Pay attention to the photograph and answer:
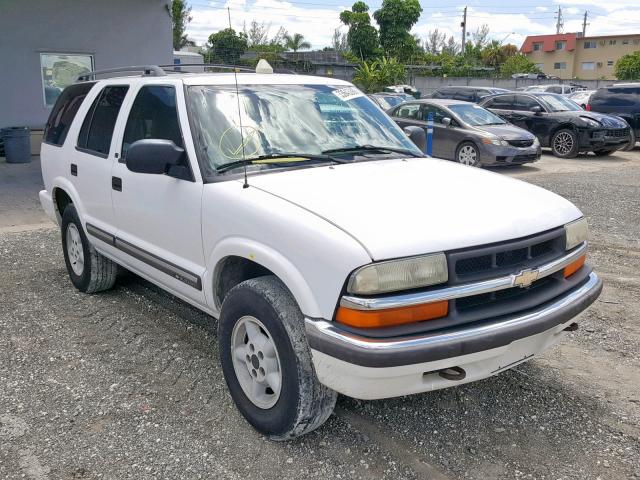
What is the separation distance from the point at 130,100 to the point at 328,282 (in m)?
2.55

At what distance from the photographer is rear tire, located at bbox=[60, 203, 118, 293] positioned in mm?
5105

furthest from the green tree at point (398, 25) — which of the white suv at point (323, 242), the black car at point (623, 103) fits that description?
the white suv at point (323, 242)

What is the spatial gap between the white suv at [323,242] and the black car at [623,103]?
14.2m

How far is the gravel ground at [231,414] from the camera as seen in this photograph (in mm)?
2965

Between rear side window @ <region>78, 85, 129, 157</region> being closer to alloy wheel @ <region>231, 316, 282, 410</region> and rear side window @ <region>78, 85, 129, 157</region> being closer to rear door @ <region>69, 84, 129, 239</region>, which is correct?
rear door @ <region>69, 84, 129, 239</region>

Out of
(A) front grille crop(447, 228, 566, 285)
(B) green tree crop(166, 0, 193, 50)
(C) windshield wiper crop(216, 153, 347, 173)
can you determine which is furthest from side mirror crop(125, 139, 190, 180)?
(B) green tree crop(166, 0, 193, 50)

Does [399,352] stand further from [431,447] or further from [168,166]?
[168,166]

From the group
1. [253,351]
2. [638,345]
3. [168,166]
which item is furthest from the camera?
[638,345]

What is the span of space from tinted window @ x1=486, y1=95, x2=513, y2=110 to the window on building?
10.6 meters

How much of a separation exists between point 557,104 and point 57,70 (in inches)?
485

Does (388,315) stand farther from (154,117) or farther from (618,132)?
(618,132)

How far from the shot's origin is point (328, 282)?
2.64 meters

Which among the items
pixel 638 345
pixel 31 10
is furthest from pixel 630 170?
pixel 31 10

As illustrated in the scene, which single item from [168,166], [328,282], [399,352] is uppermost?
[168,166]
